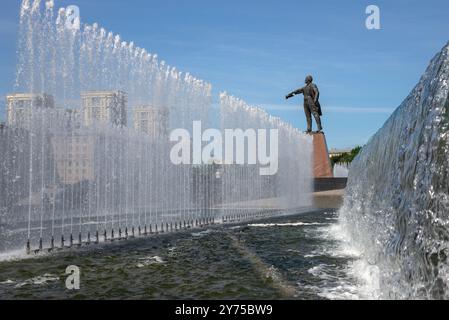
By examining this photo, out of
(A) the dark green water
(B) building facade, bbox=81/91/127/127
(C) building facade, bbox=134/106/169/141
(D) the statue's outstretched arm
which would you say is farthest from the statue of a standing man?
(A) the dark green water

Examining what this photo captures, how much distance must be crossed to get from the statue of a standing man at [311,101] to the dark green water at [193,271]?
24.8 meters

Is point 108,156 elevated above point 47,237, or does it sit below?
above

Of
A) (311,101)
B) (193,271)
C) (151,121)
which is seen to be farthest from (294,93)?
(193,271)

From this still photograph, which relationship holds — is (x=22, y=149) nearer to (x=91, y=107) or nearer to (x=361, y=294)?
(x=91, y=107)

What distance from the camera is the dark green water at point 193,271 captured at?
7.50 m

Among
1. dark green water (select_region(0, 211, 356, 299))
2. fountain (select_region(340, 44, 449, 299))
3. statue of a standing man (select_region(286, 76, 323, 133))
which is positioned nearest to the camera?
fountain (select_region(340, 44, 449, 299))

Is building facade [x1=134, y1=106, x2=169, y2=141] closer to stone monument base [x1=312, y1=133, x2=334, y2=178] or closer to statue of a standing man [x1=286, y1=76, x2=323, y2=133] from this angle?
stone monument base [x1=312, y1=133, x2=334, y2=178]

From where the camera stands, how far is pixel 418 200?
6.49 meters

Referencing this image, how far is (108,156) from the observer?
61.3 feet

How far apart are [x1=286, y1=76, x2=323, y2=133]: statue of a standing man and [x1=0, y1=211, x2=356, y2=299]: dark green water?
24804 millimetres

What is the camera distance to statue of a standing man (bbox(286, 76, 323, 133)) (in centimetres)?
3816
